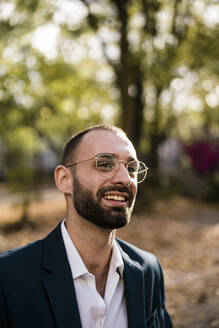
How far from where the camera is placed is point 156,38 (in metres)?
10.9

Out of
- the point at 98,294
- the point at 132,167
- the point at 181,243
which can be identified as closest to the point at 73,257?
the point at 98,294

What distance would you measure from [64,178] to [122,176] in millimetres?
431

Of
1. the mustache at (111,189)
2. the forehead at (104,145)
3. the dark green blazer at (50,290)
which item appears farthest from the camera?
the forehead at (104,145)

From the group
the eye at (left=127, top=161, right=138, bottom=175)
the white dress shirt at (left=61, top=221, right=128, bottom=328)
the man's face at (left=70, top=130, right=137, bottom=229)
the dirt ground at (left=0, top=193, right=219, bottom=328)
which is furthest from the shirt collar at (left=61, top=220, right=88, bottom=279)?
the dirt ground at (left=0, top=193, right=219, bottom=328)

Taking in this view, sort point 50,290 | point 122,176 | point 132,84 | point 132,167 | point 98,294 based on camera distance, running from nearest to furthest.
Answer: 1. point 50,290
2. point 98,294
3. point 122,176
4. point 132,167
5. point 132,84

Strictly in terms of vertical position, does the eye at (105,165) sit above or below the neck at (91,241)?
above

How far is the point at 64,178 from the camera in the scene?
262 cm

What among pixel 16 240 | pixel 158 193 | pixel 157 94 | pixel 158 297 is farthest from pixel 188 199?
pixel 158 297

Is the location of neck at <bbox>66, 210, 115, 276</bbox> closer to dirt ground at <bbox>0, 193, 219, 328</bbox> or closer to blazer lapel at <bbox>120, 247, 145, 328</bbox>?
blazer lapel at <bbox>120, 247, 145, 328</bbox>

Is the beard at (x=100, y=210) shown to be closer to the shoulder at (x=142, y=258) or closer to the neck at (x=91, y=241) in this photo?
the neck at (x=91, y=241)

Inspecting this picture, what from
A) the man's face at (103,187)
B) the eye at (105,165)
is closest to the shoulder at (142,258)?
the man's face at (103,187)

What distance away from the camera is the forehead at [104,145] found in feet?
8.21

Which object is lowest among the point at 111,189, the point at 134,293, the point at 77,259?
the point at 134,293

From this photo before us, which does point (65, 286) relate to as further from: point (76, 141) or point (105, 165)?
point (76, 141)
